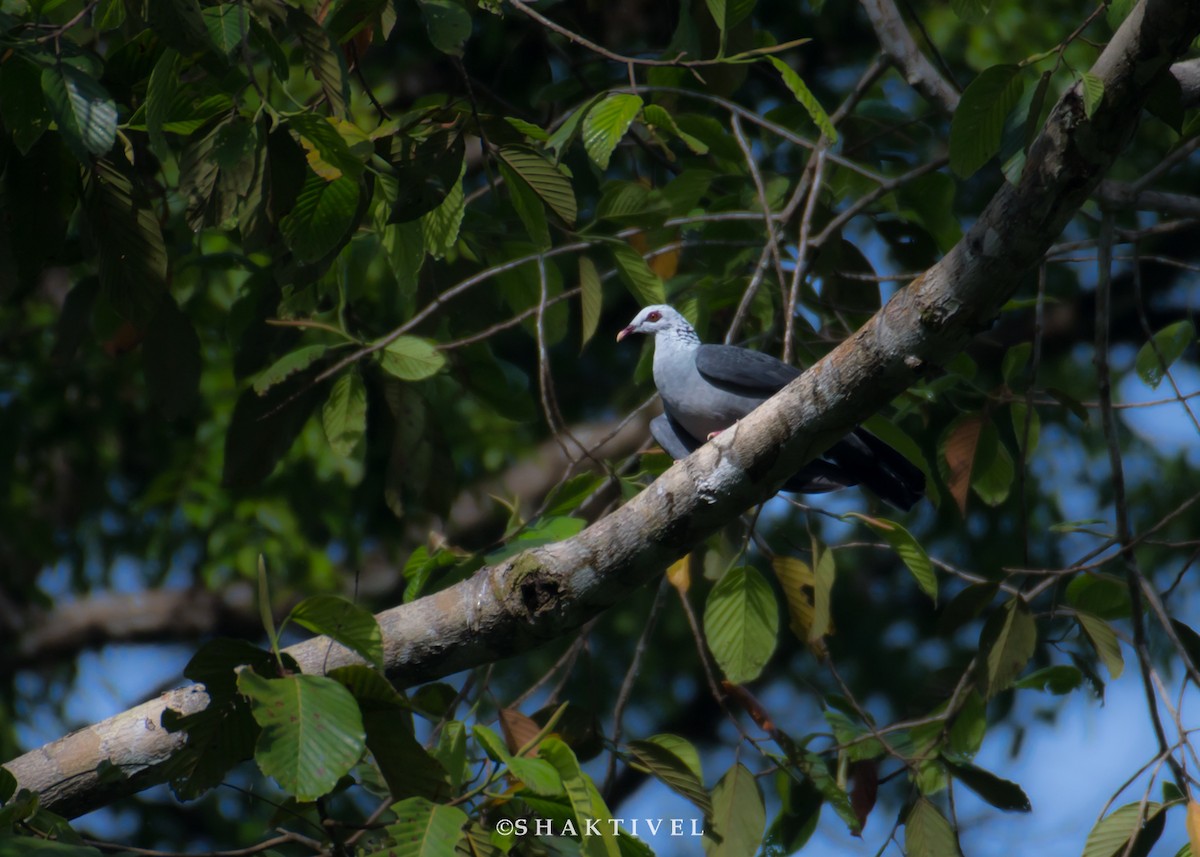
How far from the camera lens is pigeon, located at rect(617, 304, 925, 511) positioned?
133 inches

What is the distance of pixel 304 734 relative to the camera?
82.5 inches

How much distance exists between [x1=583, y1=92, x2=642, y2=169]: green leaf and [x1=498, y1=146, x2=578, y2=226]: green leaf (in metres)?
0.10

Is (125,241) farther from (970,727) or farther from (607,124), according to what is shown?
(970,727)

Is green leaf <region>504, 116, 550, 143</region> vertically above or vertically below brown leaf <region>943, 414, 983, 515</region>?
above

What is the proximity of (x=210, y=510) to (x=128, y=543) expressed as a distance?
1.30 metres

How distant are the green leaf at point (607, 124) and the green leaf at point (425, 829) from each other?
4.95 feet

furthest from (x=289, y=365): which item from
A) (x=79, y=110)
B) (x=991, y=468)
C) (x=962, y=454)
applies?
(x=991, y=468)

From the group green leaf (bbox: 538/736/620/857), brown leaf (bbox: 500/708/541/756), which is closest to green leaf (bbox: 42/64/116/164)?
green leaf (bbox: 538/736/620/857)

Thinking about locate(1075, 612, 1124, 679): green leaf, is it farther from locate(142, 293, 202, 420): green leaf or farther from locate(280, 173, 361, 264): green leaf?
locate(142, 293, 202, 420): green leaf

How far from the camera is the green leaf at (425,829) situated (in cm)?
217

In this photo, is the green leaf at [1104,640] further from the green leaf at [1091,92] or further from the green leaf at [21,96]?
the green leaf at [21,96]

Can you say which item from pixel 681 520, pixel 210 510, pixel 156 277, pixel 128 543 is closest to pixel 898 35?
pixel 681 520

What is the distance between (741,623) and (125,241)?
1.79m

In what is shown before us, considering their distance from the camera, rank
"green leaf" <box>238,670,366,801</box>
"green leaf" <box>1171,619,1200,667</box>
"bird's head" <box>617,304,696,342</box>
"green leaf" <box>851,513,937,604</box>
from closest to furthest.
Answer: "green leaf" <box>238,670,366,801</box>, "green leaf" <box>1171,619,1200,667</box>, "green leaf" <box>851,513,937,604</box>, "bird's head" <box>617,304,696,342</box>
